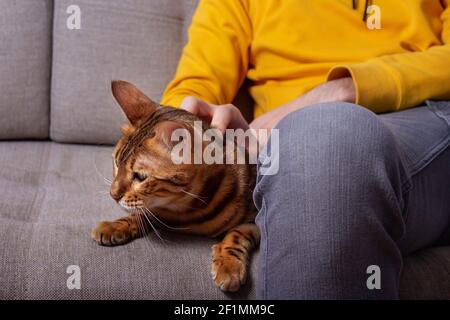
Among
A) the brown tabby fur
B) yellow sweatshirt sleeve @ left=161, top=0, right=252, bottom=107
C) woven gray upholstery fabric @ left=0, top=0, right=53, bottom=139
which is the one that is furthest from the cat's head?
woven gray upholstery fabric @ left=0, top=0, right=53, bottom=139

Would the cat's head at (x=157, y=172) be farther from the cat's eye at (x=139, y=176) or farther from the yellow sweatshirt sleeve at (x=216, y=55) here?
the yellow sweatshirt sleeve at (x=216, y=55)

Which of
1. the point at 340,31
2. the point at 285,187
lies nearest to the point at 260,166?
the point at 285,187

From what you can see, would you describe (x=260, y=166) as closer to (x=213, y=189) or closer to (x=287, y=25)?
(x=213, y=189)

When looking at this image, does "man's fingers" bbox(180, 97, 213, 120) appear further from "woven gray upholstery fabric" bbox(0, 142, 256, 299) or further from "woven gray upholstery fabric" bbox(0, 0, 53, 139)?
"woven gray upholstery fabric" bbox(0, 0, 53, 139)

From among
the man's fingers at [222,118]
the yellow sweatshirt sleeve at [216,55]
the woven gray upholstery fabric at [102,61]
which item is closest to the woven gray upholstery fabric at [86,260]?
the man's fingers at [222,118]

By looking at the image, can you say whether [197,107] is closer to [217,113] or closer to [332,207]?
[217,113]

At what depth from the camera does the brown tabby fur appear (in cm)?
88

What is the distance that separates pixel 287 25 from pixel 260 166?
0.52 metres

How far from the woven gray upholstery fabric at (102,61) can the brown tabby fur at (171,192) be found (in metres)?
0.48

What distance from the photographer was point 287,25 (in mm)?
1157

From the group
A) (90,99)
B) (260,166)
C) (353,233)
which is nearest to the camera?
(353,233)

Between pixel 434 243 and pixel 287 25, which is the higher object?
pixel 287 25

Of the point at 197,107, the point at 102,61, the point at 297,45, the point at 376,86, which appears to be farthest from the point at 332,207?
the point at 102,61
